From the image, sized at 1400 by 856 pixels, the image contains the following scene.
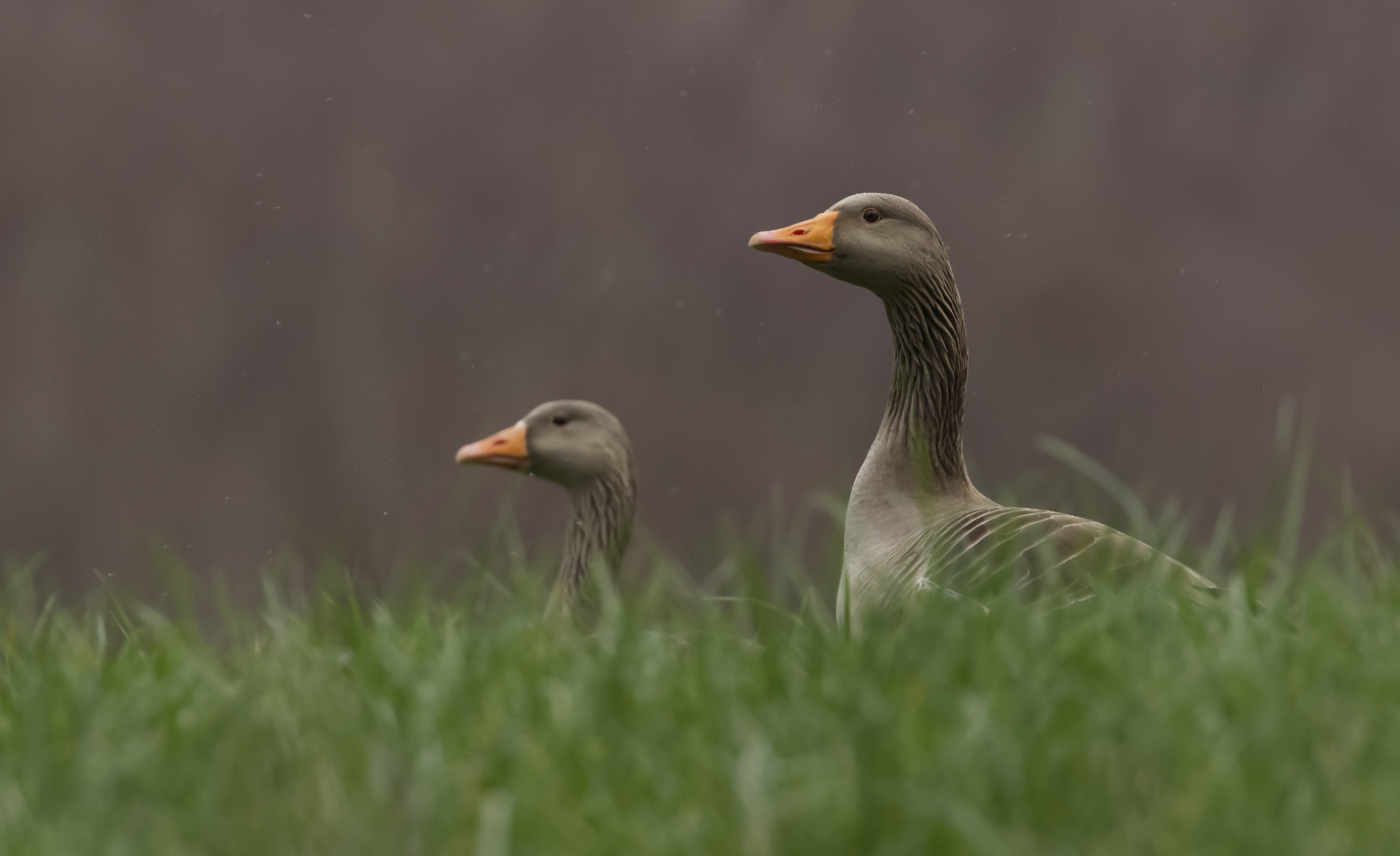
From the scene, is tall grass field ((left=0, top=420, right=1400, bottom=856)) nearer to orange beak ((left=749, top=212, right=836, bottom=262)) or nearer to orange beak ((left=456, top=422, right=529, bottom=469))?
orange beak ((left=749, top=212, right=836, bottom=262))

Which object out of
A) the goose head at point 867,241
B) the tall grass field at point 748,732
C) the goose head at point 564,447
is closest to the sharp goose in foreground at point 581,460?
the goose head at point 564,447

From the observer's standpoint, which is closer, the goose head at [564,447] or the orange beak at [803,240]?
the orange beak at [803,240]

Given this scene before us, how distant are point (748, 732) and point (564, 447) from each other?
4.82 metres

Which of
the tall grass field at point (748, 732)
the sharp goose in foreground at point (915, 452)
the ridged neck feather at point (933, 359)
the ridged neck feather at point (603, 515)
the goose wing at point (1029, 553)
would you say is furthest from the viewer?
the ridged neck feather at point (603, 515)

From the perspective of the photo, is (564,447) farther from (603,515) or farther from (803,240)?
(803,240)

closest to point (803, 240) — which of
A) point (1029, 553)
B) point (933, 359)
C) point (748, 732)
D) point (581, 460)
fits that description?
point (933, 359)

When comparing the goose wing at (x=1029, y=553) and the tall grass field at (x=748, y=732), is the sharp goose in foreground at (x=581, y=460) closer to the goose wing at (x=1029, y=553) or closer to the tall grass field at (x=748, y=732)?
the goose wing at (x=1029, y=553)

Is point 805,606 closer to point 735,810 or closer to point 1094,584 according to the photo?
point 1094,584

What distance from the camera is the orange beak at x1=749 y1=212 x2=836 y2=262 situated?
17.5 ft

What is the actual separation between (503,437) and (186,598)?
3.75 m

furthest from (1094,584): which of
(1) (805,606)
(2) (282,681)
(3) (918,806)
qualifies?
(2) (282,681)

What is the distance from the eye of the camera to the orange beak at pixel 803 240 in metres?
5.32

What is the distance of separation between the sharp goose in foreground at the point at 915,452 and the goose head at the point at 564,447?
2086 mm

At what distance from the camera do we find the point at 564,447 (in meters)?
7.15
